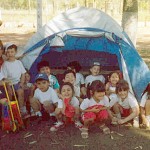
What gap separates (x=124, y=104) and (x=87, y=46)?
A: 112 inches

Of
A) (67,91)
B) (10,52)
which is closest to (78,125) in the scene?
(67,91)

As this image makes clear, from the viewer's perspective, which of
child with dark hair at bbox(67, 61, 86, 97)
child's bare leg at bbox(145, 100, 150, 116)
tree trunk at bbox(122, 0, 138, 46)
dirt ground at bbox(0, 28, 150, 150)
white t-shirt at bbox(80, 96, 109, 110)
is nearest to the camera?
dirt ground at bbox(0, 28, 150, 150)

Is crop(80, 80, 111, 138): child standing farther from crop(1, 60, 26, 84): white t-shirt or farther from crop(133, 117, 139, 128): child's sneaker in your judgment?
crop(1, 60, 26, 84): white t-shirt

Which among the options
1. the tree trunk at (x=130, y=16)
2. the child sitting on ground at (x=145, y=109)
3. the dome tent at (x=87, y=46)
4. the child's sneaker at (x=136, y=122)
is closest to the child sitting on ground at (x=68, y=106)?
the child's sneaker at (x=136, y=122)

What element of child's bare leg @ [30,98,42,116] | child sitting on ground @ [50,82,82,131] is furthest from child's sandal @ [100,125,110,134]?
child's bare leg @ [30,98,42,116]

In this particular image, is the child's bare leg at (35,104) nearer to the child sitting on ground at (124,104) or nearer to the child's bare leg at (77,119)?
the child's bare leg at (77,119)

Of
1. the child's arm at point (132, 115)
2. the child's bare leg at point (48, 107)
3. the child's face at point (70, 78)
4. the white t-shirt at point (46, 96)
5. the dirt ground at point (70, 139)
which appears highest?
the child's face at point (70, 78)

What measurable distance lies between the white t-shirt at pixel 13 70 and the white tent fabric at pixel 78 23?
0.75 m

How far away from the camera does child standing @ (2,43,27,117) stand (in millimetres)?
5285

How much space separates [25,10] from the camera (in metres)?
26.0

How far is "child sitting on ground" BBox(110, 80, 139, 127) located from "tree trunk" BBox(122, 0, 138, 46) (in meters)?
3.42

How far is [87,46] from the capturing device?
7531 millimetres

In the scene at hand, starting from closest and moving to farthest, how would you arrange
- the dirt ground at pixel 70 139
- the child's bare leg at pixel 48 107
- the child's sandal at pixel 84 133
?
1. the dirt ground at pixel 70 139
2. the child's sandal at pixel 84 133
3. the child's bare leg at pixel 48 107

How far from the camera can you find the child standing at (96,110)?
15.1 feet
